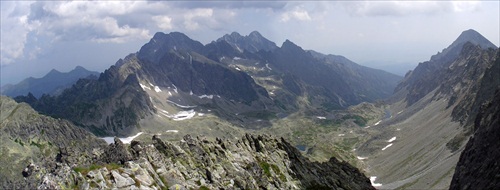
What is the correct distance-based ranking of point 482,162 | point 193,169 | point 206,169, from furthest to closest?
point 482,162
point 206,169
point 193,169

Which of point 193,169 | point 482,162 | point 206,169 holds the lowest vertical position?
point 482,162

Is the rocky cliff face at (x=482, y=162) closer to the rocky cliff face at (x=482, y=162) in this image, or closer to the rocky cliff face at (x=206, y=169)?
the rocky cliff face at (x=482, y=162)

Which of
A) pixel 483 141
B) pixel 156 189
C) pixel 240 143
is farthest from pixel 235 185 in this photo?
pixel 483 141

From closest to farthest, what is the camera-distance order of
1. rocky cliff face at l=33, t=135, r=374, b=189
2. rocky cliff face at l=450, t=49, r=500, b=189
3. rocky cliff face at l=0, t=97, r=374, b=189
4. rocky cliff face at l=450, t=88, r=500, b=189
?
1. rocky cliff face at l=0, t=97, r=374, b=189
2. rocky cliff face at l=33, t=135, r=374, b=189
3. rocky cliff face at l=450, t=88, r=500, b=189
4. rocky cliff face at l=450, t=49, r=500, b=189

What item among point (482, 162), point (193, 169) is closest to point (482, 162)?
point (482, 162)

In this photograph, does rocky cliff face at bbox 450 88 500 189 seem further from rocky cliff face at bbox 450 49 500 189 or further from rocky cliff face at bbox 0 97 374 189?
rocky cliff face at bbox 0 97 374 189

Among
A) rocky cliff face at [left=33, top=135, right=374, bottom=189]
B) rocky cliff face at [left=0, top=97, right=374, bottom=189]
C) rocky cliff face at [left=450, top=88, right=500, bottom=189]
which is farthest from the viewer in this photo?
rocky cliff face at [left=450, top=88, right=500, bottom=189]

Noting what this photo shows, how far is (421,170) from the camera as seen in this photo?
636ft

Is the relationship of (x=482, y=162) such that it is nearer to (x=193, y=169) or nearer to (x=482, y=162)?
(x=482, y=162)

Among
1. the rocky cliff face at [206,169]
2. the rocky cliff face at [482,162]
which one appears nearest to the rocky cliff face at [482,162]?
the rocky cliff face at [482,162]

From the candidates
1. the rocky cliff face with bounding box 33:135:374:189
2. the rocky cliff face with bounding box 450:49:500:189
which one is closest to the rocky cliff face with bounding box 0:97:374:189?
the rocky cliff face with bounding box 33:135:374:189

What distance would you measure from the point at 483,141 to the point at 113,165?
9012 centimetres

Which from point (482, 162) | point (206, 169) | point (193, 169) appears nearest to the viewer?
point (193, 169)

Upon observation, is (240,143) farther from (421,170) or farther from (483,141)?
(421,170)
